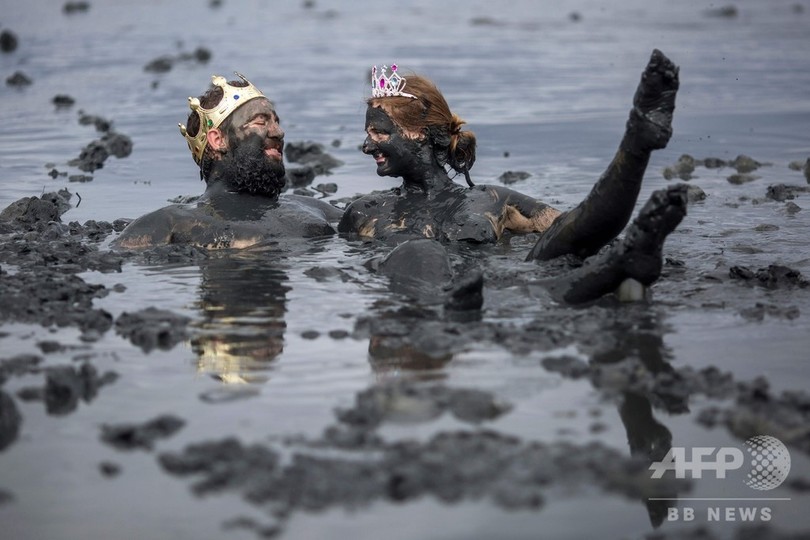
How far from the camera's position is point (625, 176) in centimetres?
684

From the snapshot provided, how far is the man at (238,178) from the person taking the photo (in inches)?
357

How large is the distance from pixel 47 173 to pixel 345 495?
8.44 meters

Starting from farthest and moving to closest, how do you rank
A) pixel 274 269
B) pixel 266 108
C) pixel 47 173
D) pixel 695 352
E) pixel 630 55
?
pixel 630 55
pixel 47 173
pixel 266 108
pixel 274 269
pixel 695 352

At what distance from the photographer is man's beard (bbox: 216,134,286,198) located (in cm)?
931

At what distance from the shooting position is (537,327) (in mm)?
6504

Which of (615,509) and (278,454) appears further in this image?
(278,454)

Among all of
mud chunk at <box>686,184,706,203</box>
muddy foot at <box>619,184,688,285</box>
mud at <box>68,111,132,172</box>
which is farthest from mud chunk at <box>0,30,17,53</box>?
muddy foot at <box>619,184,688,285</box>

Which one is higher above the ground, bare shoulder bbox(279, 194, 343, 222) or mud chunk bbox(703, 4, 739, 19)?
mud chunk bbox(703, 4, 739, 19)

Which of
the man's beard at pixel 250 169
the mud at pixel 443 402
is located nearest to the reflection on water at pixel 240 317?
the mud at pixel 443 402

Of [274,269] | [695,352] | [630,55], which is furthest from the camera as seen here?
[630,55]

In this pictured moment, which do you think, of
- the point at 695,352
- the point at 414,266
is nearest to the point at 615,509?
the point at 695,352

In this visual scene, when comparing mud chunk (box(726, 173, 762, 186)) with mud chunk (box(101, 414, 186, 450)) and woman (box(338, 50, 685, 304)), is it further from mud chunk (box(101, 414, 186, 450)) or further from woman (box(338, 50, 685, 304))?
mud chunk (box(101, 414, 186, 450))

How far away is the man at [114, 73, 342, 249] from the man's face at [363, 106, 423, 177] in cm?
85

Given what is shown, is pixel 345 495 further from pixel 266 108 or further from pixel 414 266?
pixel 266 108
